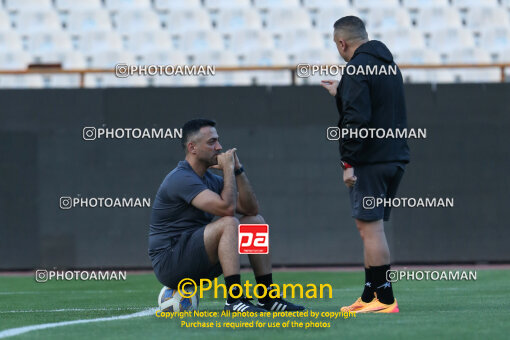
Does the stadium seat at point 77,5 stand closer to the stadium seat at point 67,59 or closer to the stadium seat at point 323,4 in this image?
the stadium seat at point 67,59

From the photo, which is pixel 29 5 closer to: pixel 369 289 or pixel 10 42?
pixel 10 42

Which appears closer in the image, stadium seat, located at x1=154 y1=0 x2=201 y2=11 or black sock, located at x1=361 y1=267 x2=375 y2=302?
black sock, located at x1=361 y1=267 x2=375 y2=302

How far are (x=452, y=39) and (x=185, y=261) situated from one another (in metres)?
12.6

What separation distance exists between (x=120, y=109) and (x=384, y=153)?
6948 mm

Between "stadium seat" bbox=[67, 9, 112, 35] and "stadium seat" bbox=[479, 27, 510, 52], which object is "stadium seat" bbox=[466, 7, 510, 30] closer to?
"stadium seat" bbox=[479, 27, 510, 52]

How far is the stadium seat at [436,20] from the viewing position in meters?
17.1

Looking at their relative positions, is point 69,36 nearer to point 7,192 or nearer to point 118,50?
point 118,50

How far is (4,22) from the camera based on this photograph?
677 inches

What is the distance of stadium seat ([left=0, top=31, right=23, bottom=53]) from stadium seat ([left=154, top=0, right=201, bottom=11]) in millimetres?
2674

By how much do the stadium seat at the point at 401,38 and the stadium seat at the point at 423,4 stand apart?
2.27 feet

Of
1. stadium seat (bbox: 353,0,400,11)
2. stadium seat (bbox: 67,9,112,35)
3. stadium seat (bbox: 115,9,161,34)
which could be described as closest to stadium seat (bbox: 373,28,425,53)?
stadium seat (bbox: 353,0,400,11)

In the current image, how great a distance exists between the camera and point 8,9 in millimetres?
17578

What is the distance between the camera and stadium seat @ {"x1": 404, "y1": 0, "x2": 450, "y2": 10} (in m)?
17.4

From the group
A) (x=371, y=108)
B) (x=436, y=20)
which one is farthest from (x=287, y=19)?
(x=371, y=108)
